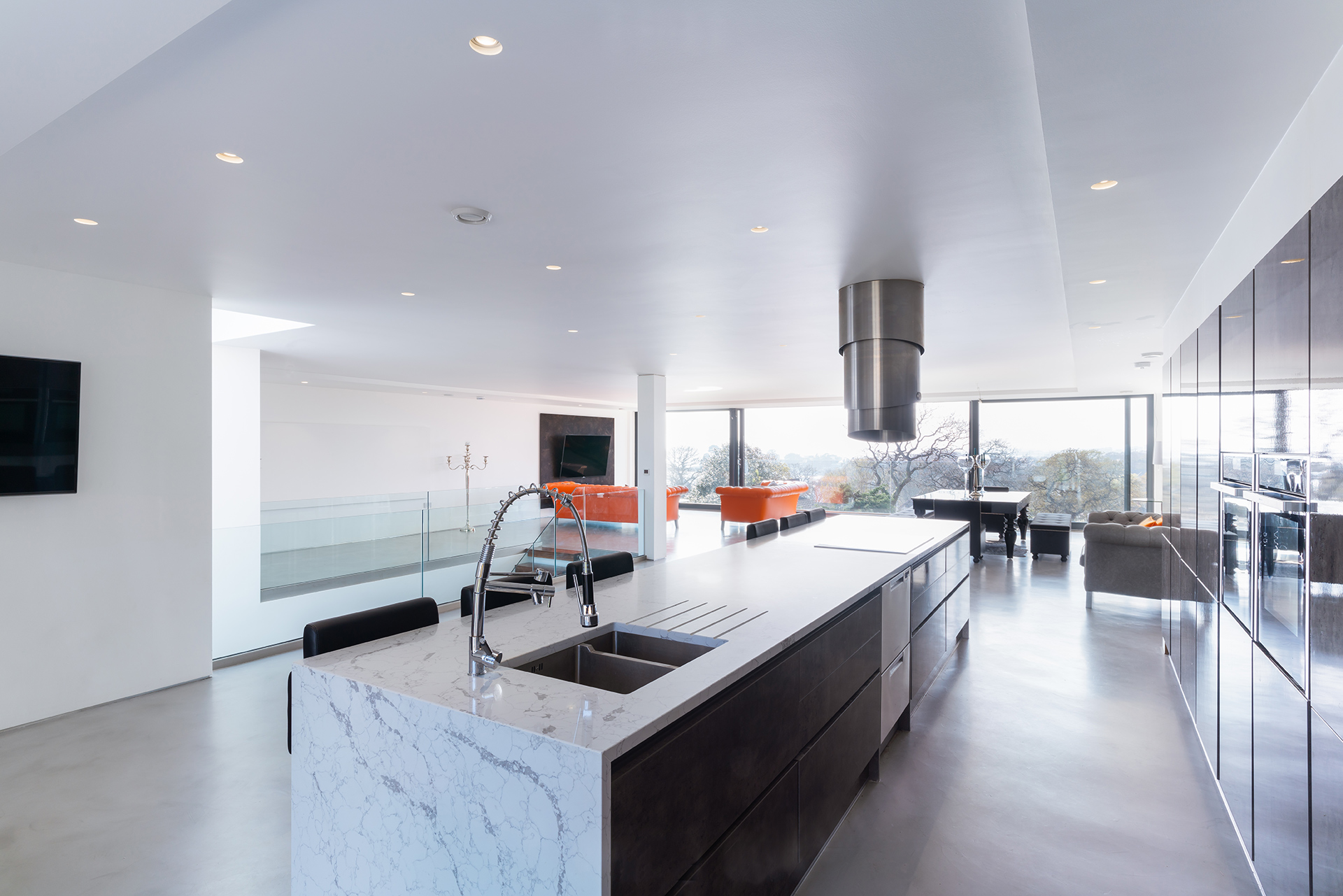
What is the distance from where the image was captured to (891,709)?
9.65 feet

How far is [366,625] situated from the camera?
2145 millimetres

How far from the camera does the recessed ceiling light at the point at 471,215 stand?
2629 mm

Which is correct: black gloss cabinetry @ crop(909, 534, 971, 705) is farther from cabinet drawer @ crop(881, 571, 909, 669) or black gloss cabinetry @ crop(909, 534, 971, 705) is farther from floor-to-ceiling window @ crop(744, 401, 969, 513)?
floor-to-ceiling window @ crop(744, 401, 969, 513)

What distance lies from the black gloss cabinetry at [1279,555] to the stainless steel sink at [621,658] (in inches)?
55.0

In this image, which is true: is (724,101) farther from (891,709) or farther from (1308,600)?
(891,709)

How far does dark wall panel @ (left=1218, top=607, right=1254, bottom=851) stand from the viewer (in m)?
2.05

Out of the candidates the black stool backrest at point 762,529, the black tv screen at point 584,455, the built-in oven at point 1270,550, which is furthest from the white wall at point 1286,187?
the black tv screen at point 584,455

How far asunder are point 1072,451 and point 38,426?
1217 cm

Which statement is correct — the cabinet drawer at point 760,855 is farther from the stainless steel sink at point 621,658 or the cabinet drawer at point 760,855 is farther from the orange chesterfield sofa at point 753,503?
the orange chesterfield sofa at point 753,503

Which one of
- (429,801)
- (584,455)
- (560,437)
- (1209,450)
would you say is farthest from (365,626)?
(584,455)

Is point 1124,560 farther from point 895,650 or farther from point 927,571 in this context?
point 895,650

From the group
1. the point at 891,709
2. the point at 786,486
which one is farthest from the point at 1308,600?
the point at 786,486

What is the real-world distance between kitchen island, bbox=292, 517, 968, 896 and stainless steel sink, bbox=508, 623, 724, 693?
0.04ft

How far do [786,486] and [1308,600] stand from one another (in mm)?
9807
